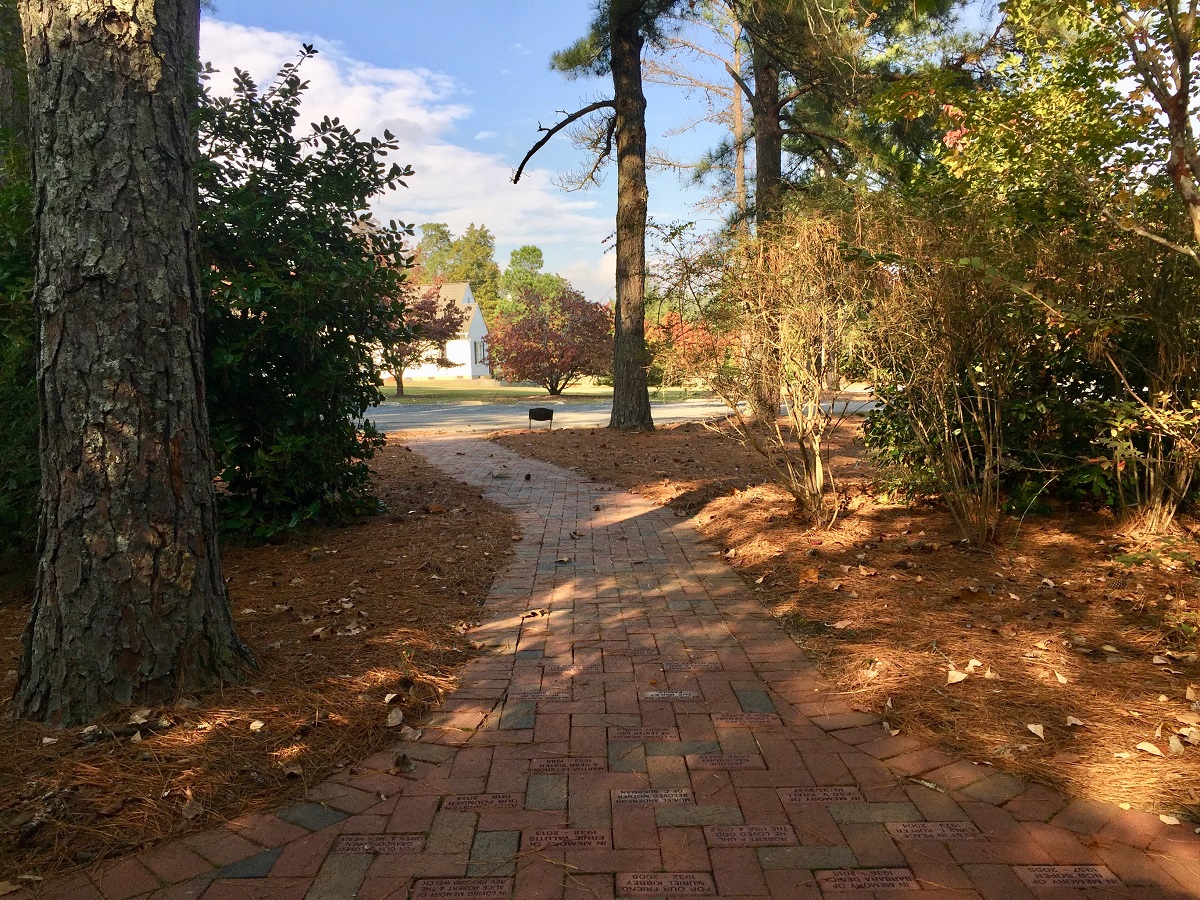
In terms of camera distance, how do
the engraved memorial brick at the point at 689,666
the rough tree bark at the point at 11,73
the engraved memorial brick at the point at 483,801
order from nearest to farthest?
1. the engraved memorial brick at the point at 483,801
2. the engraved memorial brick at the point at 689,666
3. the rough tree bark at the point at 11,73

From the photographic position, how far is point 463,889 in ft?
7.42

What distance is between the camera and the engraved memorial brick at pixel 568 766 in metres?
2.90

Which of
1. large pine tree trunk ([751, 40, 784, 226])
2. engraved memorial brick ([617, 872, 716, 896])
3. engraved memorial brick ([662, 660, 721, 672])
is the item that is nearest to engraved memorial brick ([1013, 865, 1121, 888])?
engraved memorial brick ([617, 872, 716, 896])

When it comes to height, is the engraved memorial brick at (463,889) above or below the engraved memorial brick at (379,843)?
below

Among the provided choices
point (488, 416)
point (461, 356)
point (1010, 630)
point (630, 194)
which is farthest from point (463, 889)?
point (461, 356)

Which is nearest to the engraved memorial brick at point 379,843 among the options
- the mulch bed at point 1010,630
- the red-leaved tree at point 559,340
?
the mulch bed at point 1010,630

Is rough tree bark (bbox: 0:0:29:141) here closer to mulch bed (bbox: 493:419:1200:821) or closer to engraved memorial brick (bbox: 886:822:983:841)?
mulch bed (bbox: 493:419:1200:821)

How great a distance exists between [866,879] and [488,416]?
21209 millimetres

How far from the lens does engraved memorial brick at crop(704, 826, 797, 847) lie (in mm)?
2467

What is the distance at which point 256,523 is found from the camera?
19.6ft

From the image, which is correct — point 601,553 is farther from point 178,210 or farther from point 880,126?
point 880,126

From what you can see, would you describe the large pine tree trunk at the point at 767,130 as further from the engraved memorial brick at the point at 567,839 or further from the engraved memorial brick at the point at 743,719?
the engraved memorial brick at the point at 567,839

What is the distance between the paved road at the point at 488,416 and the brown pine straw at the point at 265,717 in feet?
36.7

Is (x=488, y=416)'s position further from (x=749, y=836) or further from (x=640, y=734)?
(x=749, y=836)
